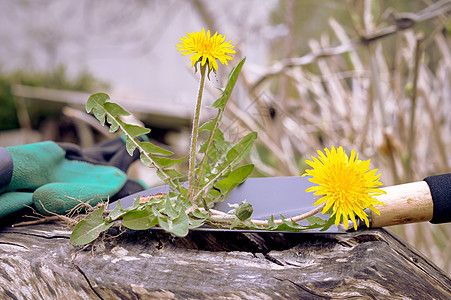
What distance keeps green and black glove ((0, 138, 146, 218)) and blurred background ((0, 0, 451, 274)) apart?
27 centimetres

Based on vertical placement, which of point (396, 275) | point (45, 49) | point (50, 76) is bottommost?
point (396, 275)

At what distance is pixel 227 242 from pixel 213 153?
124 millimetres

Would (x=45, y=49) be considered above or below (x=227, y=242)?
above

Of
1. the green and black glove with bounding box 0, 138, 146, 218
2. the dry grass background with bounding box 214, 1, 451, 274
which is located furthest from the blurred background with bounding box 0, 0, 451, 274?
the green and black glove with bounding box 0, 138, 146, 218

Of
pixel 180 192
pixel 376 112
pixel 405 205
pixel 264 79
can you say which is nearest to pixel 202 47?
pixel 180 192

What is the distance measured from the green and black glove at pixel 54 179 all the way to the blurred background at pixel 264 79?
27cm

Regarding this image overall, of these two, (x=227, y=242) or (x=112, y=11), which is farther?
(x=112, y=11)

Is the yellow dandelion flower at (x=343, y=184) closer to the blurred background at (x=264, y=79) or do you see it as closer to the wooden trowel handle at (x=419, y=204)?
the wooden trowel handle at (x=419, y=204)

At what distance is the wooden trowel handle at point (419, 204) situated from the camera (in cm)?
40

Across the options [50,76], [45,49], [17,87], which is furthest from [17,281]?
[45,49]

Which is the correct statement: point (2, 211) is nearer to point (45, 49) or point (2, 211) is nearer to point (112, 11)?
point (112, 11)

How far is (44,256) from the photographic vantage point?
0.38m

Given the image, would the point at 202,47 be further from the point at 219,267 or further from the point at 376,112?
the point at 376,112

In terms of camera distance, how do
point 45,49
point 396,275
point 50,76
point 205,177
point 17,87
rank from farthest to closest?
point 45,49 < point 50,76 < point 17,87 < point 205,177 < point 396,275
